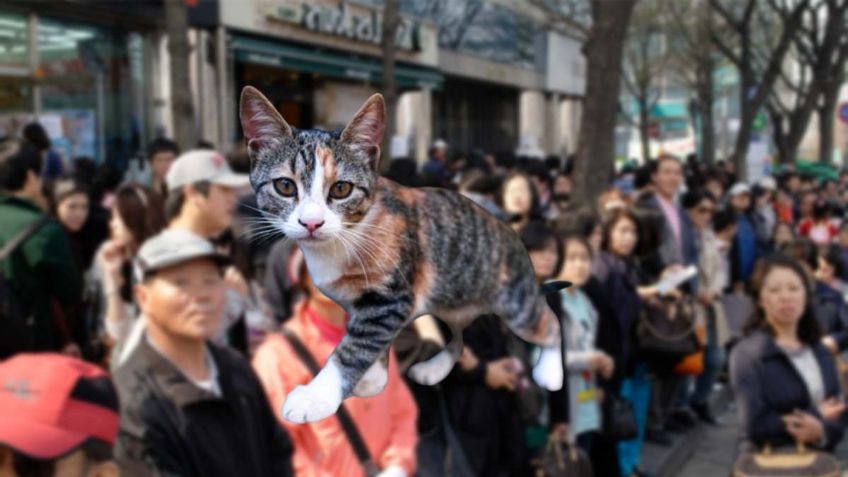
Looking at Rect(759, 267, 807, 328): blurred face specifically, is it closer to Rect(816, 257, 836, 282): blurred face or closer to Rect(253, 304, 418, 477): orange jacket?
Rect(253, 304, 418, 477): orange jacket

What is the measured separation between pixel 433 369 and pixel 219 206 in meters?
0.36

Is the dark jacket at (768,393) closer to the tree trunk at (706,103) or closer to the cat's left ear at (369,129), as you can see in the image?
the cat's left ear at (369,129)

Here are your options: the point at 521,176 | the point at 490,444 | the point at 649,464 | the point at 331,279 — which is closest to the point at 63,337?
the point at 490,444

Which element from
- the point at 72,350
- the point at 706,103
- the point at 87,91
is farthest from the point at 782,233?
the point at 706,103

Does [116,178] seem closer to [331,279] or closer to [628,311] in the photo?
[628,311]

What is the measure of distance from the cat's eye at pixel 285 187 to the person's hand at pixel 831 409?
837 cm

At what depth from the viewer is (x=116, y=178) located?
14.9 feet

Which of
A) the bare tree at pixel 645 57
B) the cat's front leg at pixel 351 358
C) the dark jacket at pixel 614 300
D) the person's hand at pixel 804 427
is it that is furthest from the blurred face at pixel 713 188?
the bare tree at pixel 645 57

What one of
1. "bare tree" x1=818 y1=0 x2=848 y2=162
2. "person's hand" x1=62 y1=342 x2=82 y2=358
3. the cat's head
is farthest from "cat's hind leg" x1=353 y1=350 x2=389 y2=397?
"bare tree" x1=818 y1=0 x2=848 y2=162

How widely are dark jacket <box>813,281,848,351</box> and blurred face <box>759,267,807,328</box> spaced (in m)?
3.16

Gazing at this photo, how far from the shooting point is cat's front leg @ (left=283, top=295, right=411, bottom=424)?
589 mm

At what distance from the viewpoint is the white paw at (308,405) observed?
59 centimetres

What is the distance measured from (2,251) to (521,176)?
390 centimetres

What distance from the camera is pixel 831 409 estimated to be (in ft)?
26.6
